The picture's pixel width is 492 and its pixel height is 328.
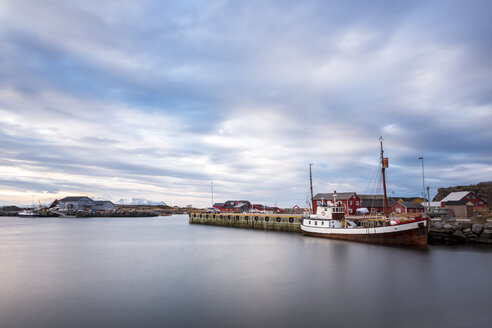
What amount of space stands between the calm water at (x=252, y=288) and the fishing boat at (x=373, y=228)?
8.59ft

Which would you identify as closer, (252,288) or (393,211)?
(252,288)

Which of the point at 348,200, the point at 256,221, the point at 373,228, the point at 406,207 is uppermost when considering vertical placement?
the point at 348,200

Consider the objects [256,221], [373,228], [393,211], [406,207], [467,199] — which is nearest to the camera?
[373,228]

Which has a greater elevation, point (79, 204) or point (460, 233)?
point (79, 204)

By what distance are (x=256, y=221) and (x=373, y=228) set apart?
36.9 metres

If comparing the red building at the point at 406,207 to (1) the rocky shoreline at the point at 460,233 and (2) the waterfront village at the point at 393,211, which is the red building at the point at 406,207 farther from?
(1) the rocky shoreline at the point at 460,233

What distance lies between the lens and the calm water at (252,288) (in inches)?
658

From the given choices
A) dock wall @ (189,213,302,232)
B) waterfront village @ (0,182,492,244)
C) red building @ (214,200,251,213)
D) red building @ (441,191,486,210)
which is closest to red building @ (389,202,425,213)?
waterfront village @ (0,182,492,244)

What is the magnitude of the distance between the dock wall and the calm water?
2551 cm

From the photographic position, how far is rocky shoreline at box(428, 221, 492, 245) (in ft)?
137

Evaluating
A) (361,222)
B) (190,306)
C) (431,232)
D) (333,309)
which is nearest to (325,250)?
(361,222)

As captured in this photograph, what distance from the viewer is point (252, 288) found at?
2291cm

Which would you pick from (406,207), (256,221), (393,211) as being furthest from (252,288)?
(393,211)

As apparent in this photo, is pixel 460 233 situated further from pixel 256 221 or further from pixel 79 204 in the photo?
pixel 79 204
